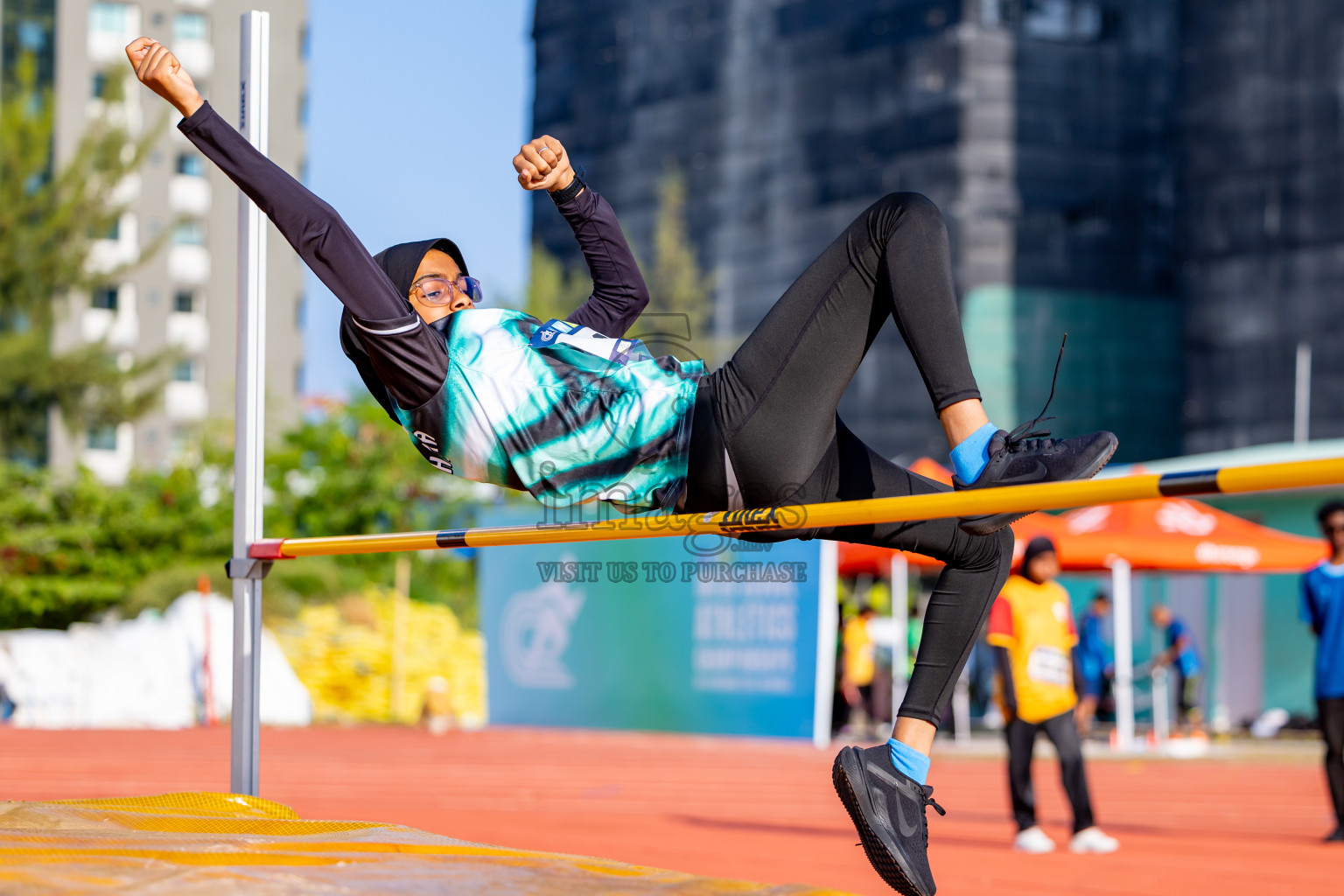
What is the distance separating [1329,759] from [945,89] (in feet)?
86.5

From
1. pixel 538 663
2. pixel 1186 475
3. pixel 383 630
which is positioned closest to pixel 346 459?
pixel 383 630

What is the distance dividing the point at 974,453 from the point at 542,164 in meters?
A: 1.17

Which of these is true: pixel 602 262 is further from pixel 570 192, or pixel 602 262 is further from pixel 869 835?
pixel 869 835

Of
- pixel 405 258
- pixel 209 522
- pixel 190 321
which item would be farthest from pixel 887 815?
pixel 190 321

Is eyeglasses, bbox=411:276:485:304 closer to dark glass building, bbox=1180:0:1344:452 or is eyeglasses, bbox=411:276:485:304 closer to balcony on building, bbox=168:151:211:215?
dark glass building, bbox=1180:0:1344:452

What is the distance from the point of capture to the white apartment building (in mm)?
45031

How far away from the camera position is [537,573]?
14992 millimetres

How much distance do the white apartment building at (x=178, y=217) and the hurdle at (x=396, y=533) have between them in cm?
4158

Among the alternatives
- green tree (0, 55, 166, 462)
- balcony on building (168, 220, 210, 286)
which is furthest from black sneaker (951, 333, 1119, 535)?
balcony on building (168, 220, 210, 286)

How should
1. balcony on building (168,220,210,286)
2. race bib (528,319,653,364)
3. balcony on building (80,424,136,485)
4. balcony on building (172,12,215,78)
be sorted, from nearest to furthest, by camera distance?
1. race bib (528,319,653,364)
2. balcony on building (80,424,136,485)
3. balcony on building (172,12,215,78)
4. balcony on building (168,220,210,286)

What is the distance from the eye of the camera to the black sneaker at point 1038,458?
2.54 metres

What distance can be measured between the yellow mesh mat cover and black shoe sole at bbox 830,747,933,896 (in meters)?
0.18

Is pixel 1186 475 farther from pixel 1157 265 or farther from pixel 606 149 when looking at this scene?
pixel 606 149

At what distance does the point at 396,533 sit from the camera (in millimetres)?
3904
